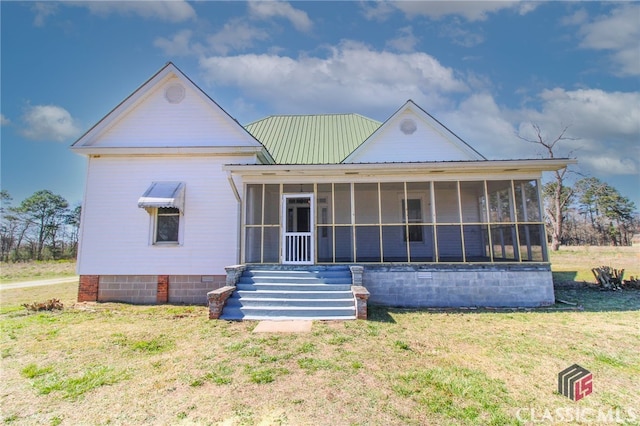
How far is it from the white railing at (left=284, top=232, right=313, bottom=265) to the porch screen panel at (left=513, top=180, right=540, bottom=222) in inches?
286

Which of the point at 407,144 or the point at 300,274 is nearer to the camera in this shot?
the point at 300,274

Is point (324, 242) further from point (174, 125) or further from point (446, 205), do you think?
point (174, 125)

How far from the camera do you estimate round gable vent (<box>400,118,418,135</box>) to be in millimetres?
12688

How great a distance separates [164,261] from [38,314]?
321 cm

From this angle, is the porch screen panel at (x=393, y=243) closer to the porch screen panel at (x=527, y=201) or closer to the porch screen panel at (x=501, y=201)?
the porch screen panel at (x=501, y=201)

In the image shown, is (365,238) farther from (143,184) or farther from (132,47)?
(132,47)

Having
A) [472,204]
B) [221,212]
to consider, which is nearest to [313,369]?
[221,212]

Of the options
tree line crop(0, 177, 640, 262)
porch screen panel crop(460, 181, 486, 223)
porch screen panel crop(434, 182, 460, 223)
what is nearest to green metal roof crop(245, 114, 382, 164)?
porch screen panel crop(434, 182, 460, 223)

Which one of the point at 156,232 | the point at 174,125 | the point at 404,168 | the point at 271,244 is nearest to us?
the point at 404,168

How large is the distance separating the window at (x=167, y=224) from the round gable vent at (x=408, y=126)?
960 centimetres

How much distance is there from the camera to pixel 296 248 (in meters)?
10.1

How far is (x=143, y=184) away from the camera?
33.0 feet

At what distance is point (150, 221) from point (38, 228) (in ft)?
113

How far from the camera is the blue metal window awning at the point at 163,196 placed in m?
9.12
